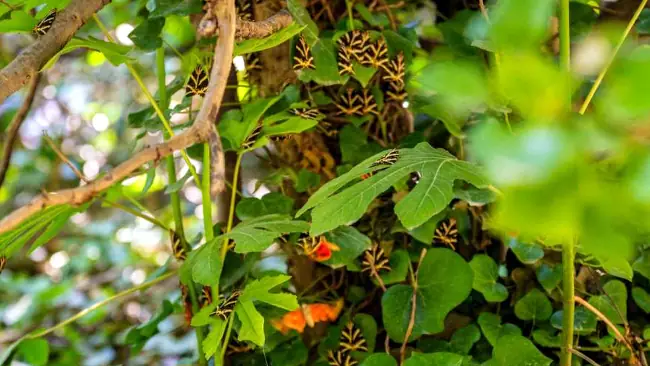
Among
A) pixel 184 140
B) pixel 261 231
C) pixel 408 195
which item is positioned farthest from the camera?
pixel 261 231

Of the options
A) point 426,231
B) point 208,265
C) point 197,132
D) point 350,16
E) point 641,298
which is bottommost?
point 641,298

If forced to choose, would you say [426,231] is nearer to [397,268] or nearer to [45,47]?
[397,268]

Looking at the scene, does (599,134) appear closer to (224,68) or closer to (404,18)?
(224,68)

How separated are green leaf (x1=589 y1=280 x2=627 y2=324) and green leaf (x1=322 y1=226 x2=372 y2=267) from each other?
0.94 ft

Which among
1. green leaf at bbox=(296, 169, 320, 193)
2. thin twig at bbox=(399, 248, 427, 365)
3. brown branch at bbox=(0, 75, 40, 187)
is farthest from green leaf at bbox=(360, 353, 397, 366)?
brown branch at bbox=(0, 75, 40, 187)

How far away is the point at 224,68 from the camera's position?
54cm

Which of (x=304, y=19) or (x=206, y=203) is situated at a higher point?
(x=304, y=19)

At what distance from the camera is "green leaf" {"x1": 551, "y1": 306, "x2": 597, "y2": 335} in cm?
84

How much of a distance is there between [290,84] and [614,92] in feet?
2.22

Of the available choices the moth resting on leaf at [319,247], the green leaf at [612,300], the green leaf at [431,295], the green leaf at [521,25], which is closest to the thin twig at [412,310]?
the green leaf at [431,295]

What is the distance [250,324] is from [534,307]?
0.36m

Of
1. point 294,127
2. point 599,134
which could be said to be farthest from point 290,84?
point 599,134

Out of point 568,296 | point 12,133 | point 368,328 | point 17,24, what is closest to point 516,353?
point 568,296

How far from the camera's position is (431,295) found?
87 cm
